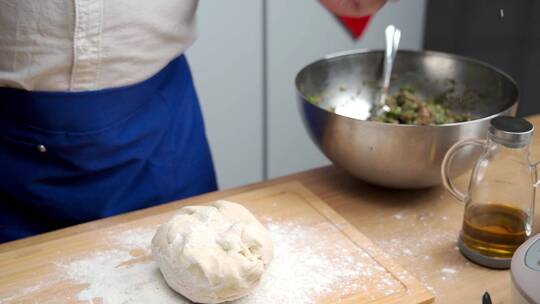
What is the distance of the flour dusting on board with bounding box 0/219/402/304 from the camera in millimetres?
731

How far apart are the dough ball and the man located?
0.26 metres

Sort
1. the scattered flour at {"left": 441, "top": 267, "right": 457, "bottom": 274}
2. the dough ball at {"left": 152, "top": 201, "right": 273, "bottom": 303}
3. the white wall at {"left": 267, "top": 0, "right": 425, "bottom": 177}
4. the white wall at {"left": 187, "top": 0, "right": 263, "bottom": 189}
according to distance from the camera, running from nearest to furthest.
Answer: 1. the dough ball at {"left": 152, "top": 201, "right": 273, "bottom": 303}
2. the scattered flour at {"left": 441, "top": 267, "right": 457, "bottom": 274}
3. the white wall at {"left": 187, "top": 0, "right": 263, "bottom": 189}
4. the white wall at {"left": 267, "top": 0, "right": 425, "bottom": 177}

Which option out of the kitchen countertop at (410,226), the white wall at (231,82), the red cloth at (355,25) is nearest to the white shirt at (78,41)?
the kitchen countertop at (410,226)

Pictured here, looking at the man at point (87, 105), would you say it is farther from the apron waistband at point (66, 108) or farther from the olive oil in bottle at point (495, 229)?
the olive oil in bottle at point (495, 229)

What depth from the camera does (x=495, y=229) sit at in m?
0.79

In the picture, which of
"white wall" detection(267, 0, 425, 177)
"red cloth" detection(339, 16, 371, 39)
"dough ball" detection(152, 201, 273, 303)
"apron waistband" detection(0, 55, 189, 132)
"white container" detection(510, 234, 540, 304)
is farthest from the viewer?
"red cloth" detection(339, 16, 371, 39)

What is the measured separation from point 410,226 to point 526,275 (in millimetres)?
337

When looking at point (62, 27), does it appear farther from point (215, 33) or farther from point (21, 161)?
point (215, 33)

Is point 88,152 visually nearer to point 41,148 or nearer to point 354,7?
point 41,148

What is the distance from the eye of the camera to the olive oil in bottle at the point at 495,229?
783 mm

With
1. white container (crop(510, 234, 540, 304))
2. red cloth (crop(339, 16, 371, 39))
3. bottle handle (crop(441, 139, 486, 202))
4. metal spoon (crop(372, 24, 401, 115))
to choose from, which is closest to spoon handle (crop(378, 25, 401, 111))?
metal spoon (crop(372, 24, 401, 115))

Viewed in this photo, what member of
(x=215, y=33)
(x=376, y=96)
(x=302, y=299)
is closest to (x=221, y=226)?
(x=302, y=299)

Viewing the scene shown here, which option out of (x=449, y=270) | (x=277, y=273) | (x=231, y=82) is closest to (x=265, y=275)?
(x=277, y=273)

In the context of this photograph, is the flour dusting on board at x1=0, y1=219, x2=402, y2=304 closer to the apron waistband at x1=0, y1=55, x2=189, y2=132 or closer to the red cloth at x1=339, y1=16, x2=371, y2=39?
the apron waistband at x1=0, y1=55, x2=189, y2=132
